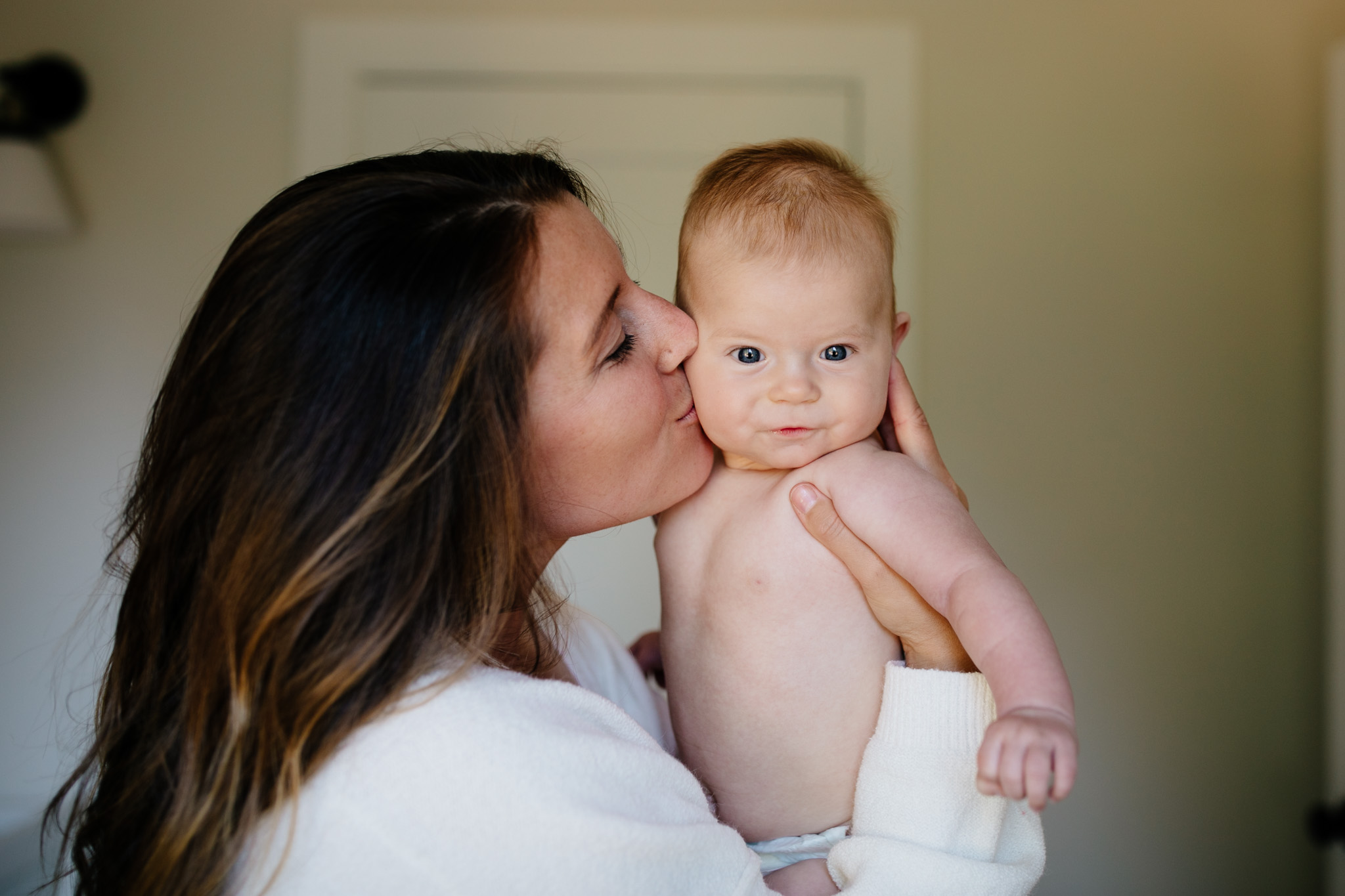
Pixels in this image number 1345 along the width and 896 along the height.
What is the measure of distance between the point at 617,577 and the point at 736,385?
1.48 meters

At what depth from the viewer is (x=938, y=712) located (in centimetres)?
99

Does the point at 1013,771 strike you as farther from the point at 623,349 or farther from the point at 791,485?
the point at 623,349

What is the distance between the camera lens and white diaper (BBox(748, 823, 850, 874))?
1.10m

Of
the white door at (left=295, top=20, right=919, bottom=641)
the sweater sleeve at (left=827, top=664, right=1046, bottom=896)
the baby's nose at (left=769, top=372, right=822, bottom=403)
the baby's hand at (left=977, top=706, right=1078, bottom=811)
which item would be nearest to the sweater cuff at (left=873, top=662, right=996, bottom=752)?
the sweater sleeve at (left=827, top=664, right=1046, bottom=896)

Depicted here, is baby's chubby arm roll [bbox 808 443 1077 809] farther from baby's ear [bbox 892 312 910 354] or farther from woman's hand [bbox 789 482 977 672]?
baby's ear [bbox 892 312 910 354]

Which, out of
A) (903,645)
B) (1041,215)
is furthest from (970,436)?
(903,645)

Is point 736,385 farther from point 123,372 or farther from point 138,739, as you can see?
point 123,372

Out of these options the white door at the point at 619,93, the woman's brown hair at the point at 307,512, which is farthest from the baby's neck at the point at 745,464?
the white door at the point at 619,93

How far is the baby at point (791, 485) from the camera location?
42.9 inches

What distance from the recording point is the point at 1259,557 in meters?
2.48

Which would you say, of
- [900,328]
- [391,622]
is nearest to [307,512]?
[391,622]

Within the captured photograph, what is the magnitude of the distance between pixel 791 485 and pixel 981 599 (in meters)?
0.30

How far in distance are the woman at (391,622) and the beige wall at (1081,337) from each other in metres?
1.66

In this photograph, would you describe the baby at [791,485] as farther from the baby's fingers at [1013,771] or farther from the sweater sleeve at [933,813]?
the baby's fingers at [1013,771]
